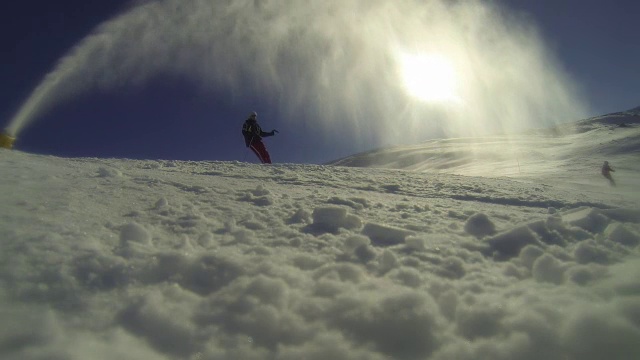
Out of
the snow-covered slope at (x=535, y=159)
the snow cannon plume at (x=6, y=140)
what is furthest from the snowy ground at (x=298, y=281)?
the snow-covered slope at (x=535, y=159)

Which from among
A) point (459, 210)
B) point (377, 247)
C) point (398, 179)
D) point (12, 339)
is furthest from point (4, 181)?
point (398, 179)

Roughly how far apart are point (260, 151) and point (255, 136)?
0.51 metres

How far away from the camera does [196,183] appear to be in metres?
6.30

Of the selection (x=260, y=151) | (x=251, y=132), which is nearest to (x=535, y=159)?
(x=260, y=151)

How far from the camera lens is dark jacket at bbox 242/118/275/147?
13055mm

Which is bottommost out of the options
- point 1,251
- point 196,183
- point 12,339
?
point 12,339

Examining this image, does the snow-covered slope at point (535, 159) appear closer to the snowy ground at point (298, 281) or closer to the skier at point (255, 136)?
the skier at point (255, 136)

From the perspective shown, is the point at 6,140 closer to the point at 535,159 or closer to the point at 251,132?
the point at 251,132

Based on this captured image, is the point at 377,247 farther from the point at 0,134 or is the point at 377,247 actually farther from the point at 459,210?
the point at 0,134

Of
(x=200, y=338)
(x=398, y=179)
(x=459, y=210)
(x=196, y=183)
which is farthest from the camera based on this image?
(x=398, y=179)

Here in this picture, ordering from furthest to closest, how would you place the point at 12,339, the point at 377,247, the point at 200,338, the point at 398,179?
1. the point at 398,179
2. the point at 377,247
3. the point at 200,338
4. the point at 12,339

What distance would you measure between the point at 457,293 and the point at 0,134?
33.5 feet

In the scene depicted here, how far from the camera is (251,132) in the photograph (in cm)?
1305

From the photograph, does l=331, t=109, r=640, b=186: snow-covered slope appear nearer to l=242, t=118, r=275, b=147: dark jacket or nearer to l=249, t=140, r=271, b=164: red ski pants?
l=249, t=140, r=271, b=164: red ski pants
